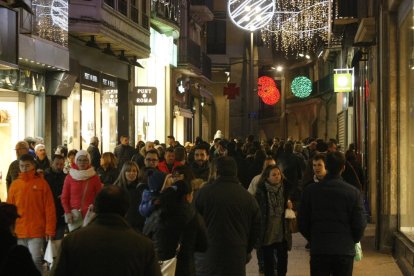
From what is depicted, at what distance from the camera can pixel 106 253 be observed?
489 cm

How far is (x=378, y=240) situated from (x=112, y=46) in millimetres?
13662

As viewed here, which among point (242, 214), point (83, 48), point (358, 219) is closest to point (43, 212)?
point (242, 214)

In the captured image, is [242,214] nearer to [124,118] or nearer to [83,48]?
[83,48]

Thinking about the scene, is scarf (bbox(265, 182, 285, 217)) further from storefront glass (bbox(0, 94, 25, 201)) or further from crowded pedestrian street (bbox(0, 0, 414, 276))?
storefront glass (bbox(0, 94, 25, 201))

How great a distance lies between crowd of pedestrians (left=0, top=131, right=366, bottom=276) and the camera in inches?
194

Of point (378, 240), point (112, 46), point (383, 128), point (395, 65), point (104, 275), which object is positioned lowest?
point (378, 240)

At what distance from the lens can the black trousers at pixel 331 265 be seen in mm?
7797

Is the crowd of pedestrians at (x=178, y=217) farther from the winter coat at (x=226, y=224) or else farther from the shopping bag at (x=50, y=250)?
the shopping bag at (x=50, y=250)

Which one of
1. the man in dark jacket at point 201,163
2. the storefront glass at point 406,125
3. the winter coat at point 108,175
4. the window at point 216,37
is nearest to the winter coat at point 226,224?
the winter coat at point 108,175

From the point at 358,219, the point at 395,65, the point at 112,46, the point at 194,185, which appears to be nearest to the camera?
the point at 358,219

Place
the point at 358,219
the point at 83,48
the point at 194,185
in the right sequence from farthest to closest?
the point at 83,48
the point at 194,185
the point at 358,219

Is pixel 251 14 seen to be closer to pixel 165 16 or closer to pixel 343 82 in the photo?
pixel 343 82

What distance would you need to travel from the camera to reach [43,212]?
34.6 feet

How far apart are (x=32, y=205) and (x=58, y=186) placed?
1.42 metres
